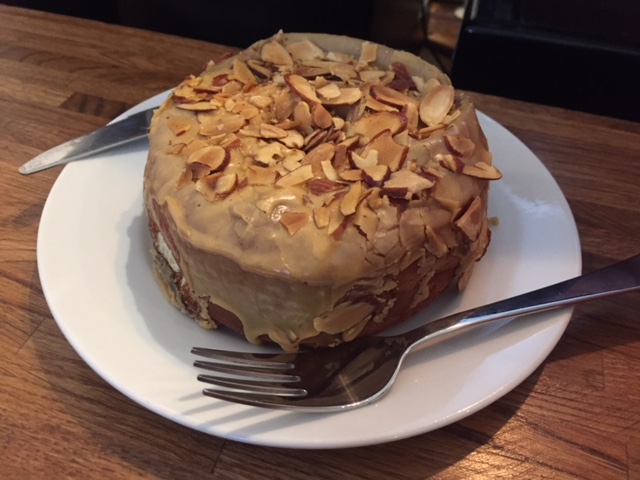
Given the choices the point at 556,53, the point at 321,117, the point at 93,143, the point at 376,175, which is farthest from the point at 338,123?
the point at 556,53

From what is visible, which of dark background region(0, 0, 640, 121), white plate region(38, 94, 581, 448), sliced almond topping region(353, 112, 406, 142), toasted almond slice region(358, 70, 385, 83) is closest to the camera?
white plate region(38, 94, 581, 448)

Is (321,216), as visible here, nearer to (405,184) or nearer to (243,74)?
(405,184)

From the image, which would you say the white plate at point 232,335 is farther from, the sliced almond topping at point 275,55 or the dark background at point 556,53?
the dark background at point 556,53

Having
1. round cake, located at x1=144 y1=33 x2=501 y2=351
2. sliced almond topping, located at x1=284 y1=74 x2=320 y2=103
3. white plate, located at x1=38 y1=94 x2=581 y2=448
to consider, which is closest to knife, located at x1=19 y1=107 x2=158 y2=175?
white plate, located at x1=38 y1=94 x2=581 y2=448

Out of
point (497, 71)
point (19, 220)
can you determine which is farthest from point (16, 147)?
point (497, 71)

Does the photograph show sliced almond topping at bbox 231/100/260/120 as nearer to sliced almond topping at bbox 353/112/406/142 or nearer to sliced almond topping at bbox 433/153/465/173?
sliced almond topping at bbox 353/112/406/142

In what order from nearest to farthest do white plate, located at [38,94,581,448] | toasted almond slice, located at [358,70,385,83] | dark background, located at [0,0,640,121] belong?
white plate, located at [38,94,581,448] → toasted almond slice, located at [358,70,385,83] → dark background, located at [0,0,640,121]
